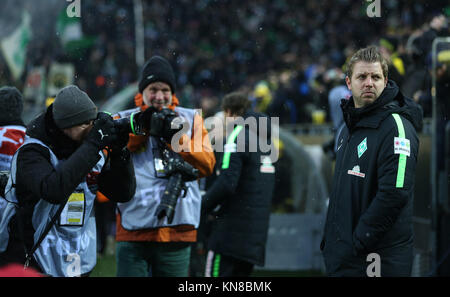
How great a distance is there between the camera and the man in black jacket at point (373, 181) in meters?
3.01

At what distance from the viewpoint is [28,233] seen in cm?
292

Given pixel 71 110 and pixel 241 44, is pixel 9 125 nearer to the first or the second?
pixel 71 110

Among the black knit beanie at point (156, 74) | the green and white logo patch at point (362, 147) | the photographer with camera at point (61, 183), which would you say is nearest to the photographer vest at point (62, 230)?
the photographer with camera at point (61, 183)

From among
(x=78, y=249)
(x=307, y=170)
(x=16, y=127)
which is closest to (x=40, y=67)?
(x=307, y=170)

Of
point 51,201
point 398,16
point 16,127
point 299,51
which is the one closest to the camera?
point 51,201

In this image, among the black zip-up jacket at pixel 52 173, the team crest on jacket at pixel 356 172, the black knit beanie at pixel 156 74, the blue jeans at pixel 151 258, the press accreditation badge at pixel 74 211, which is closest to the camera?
the black zip-up jacket at pixel 52 173

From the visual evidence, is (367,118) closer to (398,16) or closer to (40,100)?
(40,100)

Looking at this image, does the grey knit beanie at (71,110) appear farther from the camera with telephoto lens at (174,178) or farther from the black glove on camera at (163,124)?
the camera with telephoto lens at (174,178)

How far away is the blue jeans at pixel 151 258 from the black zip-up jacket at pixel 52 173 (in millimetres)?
699

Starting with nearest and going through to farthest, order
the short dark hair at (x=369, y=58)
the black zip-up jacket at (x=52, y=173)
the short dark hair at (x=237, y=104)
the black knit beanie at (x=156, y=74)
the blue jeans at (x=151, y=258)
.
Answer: the black zip-up jacket at (x=52, y=173) → the short dark hair at (x=369, y=58) → the blue jeans at (x=151, y=258) → the black knit beanie at (x=156, y=74) → the short dark hair at (x=237, y=104)

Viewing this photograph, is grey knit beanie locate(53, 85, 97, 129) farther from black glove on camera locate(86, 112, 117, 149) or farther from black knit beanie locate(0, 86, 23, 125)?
black knit beanie locate(0, 86, 23, 125)

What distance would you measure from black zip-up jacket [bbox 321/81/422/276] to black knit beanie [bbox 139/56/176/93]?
3.99 feet

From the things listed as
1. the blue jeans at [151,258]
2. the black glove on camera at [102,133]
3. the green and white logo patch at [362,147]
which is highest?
the black glove on camera at [102,133]

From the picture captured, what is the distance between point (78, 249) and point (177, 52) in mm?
11154
